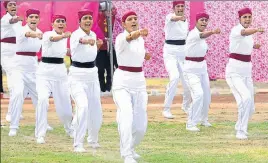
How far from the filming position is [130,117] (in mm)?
13438

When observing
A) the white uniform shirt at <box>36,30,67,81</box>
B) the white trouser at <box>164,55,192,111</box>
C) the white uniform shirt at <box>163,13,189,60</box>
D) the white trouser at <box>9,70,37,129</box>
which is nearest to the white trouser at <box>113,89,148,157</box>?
Result: the white uniform shirt at <box>36,30,67,81</box>

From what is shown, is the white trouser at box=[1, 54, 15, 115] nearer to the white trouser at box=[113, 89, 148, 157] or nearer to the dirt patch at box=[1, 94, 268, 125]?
the dirt patch at box=[1, 94, 268, 125]

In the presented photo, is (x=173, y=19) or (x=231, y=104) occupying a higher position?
(x=173, y=19)

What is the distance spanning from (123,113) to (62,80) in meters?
2.90

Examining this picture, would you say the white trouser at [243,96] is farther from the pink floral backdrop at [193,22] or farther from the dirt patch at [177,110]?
the pink floral backdrop at [193,22]

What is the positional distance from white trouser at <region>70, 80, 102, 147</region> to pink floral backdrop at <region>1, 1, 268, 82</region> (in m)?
7.61

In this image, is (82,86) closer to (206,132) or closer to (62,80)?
(62,80)

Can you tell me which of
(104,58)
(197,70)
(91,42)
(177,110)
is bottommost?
(177,110)

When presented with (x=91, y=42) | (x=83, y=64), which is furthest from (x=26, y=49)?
(x=91, y=42)

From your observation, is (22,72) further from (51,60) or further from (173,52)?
(173,52)

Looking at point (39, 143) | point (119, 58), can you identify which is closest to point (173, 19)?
point (39, 143)

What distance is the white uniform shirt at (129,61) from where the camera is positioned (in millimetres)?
13625

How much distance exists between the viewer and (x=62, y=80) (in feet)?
53.1

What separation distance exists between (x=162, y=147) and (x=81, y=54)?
5.91ft
